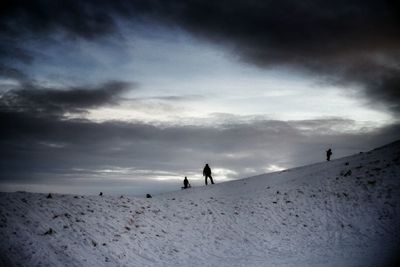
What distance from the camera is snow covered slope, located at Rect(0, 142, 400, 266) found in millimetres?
16562

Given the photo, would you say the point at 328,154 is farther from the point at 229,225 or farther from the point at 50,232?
the point at 50,232

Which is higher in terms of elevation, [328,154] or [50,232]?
[328,154]

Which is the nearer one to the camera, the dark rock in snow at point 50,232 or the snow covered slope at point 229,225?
the dark rock in snow at point 50,232

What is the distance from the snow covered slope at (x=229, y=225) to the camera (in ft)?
54.3

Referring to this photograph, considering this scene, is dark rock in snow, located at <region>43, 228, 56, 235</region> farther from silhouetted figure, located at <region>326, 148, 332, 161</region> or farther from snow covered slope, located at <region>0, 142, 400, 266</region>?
silhouetted figure, located at <region>326, 148, 332, 161</region>

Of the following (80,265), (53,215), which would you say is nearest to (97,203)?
(53,215)

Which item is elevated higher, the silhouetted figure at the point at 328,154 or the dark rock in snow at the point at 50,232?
the silhouetted figure at the point at 328,154

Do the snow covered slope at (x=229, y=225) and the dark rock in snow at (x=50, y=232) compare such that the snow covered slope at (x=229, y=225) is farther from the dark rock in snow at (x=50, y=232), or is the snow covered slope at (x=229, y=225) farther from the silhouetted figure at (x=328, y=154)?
the silhouetted figure at (x=328, y=154)

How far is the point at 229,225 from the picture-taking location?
935 inches

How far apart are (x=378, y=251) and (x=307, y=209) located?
261 inches

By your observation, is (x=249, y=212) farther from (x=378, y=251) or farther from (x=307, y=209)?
(x=378, y=251)

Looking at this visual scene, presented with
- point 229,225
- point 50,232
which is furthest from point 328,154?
point 50,232

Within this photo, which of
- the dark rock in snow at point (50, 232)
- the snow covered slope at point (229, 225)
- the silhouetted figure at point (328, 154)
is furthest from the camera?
the silhouetted figure at point (328, 154)

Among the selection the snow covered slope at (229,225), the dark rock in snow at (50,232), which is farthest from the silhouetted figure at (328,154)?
the dark rock in snow at (50,232)
